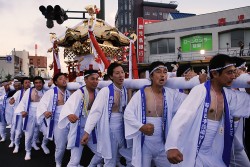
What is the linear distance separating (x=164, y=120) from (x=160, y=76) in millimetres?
528

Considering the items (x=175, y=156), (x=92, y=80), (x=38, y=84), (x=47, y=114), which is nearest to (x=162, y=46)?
(x=38, y=84)

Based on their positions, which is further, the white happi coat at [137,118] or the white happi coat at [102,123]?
the white happi coat at [102,123]

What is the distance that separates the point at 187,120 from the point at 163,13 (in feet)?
213

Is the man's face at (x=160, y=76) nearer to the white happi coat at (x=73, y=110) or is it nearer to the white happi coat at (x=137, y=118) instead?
the white happi coat at (x=137, y=118)

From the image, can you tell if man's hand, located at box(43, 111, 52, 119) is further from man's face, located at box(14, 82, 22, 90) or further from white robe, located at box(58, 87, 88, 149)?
man's face, located at box(14, 82, 22, 90)

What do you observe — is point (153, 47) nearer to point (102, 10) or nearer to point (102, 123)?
point (102, 10)

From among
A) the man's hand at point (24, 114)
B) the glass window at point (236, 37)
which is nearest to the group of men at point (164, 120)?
the man's hand at point (24, 114)

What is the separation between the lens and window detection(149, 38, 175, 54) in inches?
1098

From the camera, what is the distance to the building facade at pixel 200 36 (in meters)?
23.4

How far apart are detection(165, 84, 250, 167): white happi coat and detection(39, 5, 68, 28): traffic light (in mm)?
5958

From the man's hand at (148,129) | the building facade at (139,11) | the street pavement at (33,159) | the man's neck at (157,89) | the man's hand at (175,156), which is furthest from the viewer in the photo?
the building facade at (139,11)

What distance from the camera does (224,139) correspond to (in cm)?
276

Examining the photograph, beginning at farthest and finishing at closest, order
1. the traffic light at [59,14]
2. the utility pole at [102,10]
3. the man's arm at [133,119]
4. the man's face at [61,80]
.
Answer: the traffic light at [59,14], the utility pole at [102,10], the man's face at [61,80], the man's arm at [133,119]

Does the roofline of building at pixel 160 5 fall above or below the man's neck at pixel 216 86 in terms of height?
above
